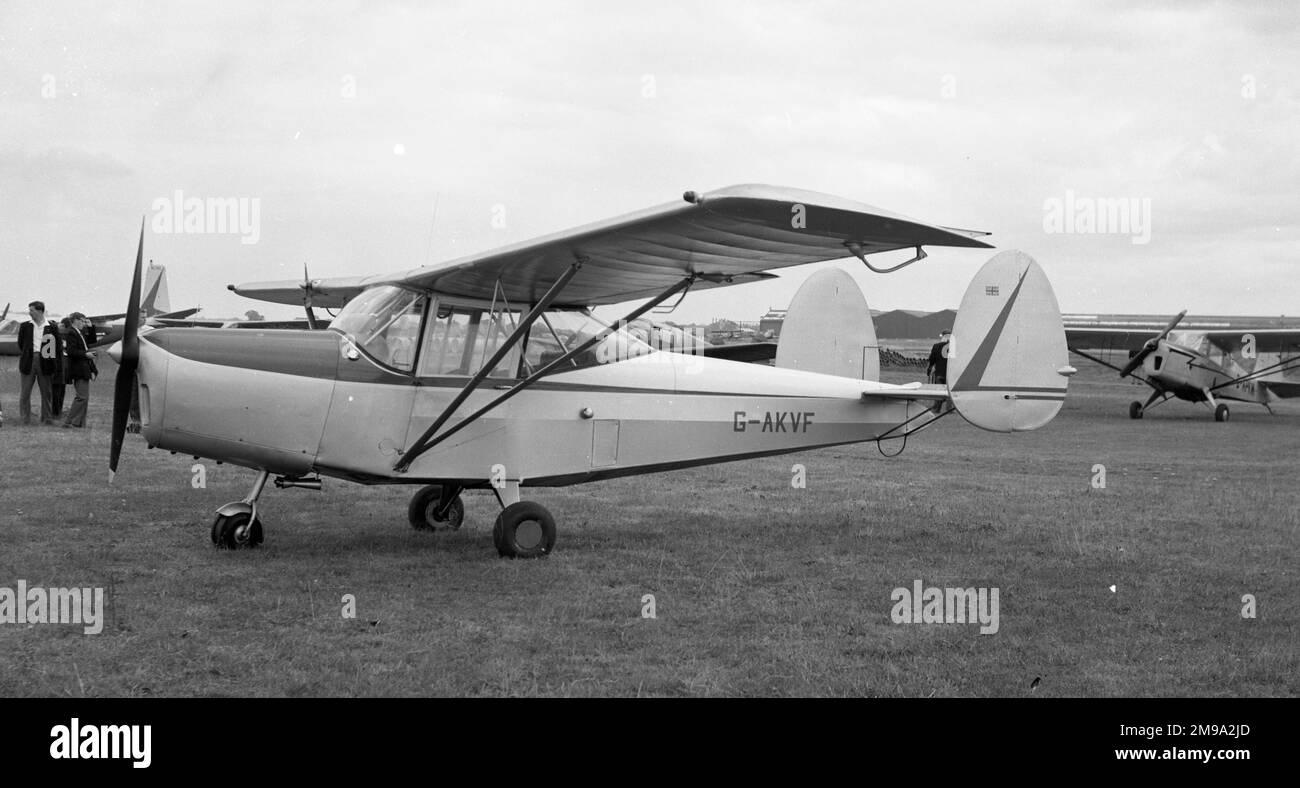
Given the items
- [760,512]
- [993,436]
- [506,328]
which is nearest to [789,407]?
[760,512]

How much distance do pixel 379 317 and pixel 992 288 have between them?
4.85m

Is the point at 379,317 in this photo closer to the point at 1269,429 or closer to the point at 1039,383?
the point at 1039,383

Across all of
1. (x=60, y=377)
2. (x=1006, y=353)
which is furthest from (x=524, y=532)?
(x=60, y=377)

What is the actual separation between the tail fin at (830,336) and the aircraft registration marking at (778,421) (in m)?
1.09

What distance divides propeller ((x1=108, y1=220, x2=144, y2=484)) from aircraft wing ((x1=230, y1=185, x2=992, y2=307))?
1.72m

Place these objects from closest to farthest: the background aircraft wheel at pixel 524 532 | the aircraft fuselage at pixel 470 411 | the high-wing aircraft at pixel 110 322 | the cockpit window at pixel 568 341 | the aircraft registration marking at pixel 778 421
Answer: the aircraft fuselage at pixel 470 411 < the background aircraft wheel at pixel 524 532 < the cockpit window at pixel 568 341 < the aircraft registration marking at pixel 778 421 < the high-wing aircraft at pixel 110 322

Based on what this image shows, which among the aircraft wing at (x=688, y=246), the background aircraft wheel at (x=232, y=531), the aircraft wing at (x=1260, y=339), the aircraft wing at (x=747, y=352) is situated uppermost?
the aircraft wing at (x=1260, y=339)

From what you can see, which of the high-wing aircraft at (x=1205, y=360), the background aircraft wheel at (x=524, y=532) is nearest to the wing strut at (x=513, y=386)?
the background aircraft wheel at (x=524, y=532)

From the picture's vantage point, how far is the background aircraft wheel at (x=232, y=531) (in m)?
7.68

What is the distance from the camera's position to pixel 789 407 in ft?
29.6

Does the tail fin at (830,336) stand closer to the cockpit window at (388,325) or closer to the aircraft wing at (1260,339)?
the cockpit window at (388,325)

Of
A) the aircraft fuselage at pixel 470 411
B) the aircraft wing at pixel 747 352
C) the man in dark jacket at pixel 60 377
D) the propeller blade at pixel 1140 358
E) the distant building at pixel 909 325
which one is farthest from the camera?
the distant building at pixel 909 325

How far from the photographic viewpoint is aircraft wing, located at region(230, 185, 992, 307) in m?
5.67

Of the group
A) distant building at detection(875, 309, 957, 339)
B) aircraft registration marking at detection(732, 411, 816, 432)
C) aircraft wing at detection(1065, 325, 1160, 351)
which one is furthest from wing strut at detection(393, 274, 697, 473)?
distant building at detection(875, 309, 957, 339)
